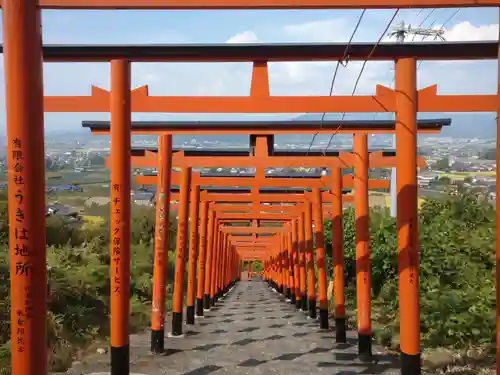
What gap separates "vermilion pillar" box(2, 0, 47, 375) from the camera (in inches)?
169

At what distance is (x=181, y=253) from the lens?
12609mm

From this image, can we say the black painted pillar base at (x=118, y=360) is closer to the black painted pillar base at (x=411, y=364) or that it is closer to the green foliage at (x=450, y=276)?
the black painted pillar base at (x=411, y=364)

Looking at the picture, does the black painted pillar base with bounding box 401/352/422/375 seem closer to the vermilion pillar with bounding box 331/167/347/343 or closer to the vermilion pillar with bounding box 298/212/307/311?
the vermilion pillar with bounding box 331/167/347/343

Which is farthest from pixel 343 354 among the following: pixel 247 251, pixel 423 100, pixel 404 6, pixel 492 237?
pixel 247 251

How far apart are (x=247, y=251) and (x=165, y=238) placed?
39.1m

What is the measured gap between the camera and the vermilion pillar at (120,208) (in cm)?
676

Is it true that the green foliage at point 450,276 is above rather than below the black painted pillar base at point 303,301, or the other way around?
above

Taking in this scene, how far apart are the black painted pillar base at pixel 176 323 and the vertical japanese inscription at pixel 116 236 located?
5065 mm

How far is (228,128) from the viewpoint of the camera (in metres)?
9.77

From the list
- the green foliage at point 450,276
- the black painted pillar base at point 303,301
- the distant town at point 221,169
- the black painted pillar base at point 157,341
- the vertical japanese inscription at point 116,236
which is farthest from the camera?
the black painted pillar base at point 303,301

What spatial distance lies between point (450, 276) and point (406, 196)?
17.3ft

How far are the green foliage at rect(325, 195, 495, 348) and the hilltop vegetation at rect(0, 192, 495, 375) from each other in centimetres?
1

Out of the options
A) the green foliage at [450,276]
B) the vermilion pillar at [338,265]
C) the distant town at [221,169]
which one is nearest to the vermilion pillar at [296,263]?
the green foliage at [450,276]

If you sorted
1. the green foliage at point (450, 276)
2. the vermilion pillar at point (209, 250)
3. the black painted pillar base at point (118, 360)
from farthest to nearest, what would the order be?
the vermilion pillar at point (209, 250) < the green foliage at point (450, 276) < the black painted pillar base at point (118, 360)
